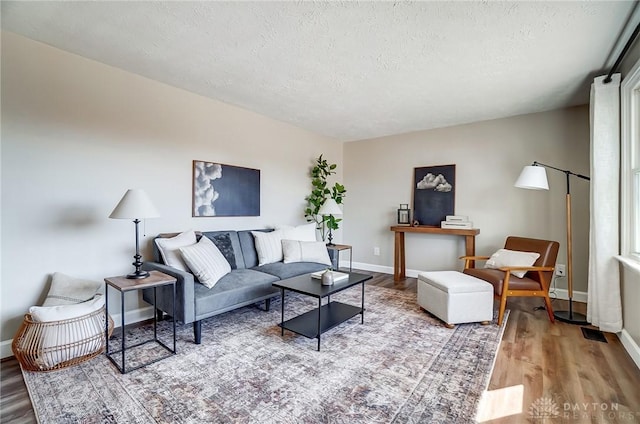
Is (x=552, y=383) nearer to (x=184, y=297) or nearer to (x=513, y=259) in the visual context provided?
(x=513, y=259)

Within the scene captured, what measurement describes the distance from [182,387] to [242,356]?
49cm

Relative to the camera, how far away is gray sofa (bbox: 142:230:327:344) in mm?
2438

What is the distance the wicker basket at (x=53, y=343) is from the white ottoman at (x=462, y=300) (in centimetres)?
296

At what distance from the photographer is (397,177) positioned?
5.14m

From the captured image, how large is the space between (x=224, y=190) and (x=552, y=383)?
3.55m

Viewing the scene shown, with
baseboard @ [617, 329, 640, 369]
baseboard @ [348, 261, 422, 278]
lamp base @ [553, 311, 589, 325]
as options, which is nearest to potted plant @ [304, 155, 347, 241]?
baseboard @ [348, 261, 422, 278]

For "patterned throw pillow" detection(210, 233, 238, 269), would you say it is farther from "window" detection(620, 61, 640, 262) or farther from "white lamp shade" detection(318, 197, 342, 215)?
"window" detection(620, 61, 640, 262)

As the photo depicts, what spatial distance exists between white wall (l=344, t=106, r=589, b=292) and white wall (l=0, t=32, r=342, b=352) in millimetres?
2738

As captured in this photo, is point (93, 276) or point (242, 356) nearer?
point (242, 356)

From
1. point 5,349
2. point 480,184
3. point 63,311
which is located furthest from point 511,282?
point 5,349

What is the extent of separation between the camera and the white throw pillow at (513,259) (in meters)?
3.22

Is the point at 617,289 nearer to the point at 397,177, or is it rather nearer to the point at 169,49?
the point at 397,177

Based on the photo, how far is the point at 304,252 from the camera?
3822 millimetres

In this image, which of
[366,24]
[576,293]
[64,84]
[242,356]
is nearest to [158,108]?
[64,84]
